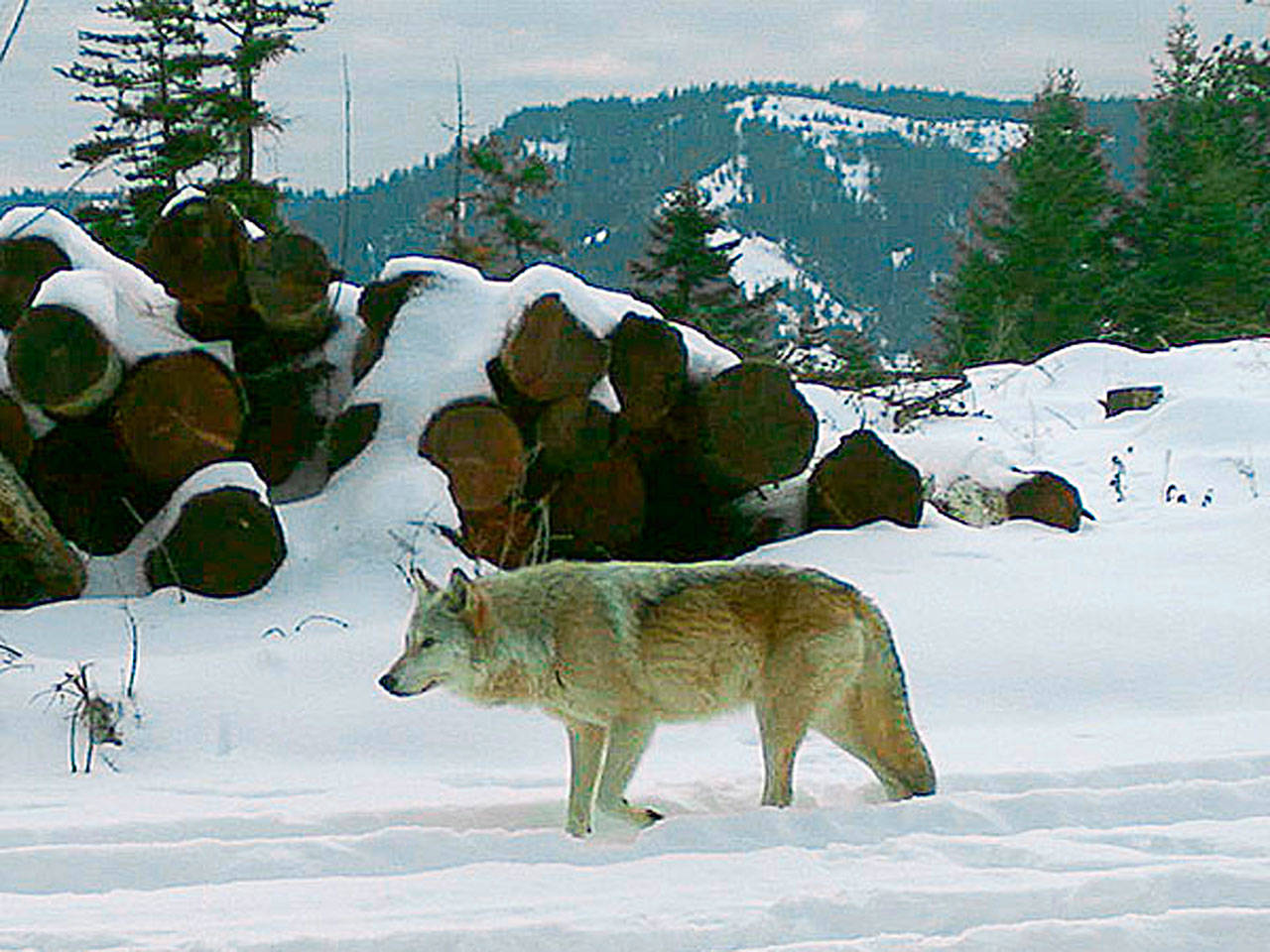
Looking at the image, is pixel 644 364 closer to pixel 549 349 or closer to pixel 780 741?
pixel 549 349

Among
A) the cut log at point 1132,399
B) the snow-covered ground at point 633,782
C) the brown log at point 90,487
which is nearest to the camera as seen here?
the snow-covered ground at point 633,782

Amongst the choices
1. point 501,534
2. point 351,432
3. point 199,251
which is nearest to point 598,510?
point 501,534

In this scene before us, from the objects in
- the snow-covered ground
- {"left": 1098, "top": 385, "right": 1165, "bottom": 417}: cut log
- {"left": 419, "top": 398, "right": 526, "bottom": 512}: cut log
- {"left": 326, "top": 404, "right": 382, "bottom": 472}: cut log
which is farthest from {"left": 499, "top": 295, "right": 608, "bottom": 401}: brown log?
{"left": 1098, "top": 385, "right": 1165, "bottom": 417}: cut log

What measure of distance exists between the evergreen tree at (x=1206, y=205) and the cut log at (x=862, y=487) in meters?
30.2

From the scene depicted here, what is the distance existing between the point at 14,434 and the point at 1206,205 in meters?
39.5

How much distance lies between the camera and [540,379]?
796 cm

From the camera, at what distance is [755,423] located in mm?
8539

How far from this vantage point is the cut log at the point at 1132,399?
16.4m

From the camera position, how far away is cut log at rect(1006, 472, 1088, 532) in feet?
33.5

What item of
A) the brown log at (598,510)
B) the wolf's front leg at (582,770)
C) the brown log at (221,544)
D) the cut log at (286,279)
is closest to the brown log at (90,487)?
the brown log at (221,544)

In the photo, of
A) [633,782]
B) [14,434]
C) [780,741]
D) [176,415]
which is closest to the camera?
[780,741]

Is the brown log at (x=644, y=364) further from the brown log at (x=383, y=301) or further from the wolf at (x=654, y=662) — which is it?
the wolf at (x=654, y=662)

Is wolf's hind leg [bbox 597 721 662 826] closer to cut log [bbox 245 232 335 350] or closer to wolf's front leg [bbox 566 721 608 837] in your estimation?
wolf's front leg [bbox 566 721 608 837]

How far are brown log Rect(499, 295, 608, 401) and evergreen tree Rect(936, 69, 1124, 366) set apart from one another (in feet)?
115
